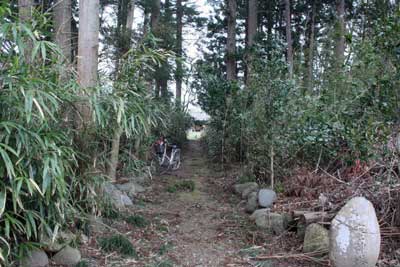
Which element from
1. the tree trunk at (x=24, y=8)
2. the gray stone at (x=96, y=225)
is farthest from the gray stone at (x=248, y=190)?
the tree trunk at (x=24, y=8)

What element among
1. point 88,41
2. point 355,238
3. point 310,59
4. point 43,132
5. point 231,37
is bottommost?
point 355,238

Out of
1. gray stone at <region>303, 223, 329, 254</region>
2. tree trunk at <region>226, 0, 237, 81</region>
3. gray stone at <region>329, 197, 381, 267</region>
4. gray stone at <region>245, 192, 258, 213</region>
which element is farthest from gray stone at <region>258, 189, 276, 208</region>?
tree trunk at <region>226, 0, 237, 81</region>

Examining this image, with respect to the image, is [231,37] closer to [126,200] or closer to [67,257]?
[126,200]

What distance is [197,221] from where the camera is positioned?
4.20 metres

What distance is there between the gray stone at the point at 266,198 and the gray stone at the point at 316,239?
3.57ft

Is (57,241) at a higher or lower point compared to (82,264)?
higher

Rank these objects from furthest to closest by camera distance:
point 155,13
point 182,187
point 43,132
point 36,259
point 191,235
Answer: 1. point 155,13
2. point 182,187
3. point 191,235
4. point 36,259
5. point 43,132

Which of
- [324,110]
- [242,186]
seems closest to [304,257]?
[324,110]

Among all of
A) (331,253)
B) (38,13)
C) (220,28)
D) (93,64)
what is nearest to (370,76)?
(331,253)

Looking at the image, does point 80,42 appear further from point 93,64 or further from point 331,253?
point 331,253

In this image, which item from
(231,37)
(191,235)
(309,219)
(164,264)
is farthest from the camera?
(231,37)

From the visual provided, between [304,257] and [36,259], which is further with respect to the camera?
[304,257]

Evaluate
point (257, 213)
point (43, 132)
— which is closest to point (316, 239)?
point (257, 213)

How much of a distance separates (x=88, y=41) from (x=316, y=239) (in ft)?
9.19
